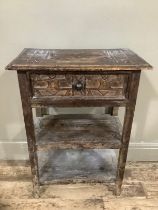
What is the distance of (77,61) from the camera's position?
1.01 meters

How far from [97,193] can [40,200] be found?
360 mm

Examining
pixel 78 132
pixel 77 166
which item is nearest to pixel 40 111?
pixel 78 132

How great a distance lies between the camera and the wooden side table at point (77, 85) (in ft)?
3.14

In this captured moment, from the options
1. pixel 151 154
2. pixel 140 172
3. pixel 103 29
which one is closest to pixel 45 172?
pixel 140 172

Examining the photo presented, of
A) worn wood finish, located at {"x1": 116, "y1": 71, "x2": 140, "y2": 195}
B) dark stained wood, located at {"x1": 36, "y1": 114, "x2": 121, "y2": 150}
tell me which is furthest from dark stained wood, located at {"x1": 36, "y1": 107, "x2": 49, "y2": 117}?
worn wood finish, located at {"x1": 116, "y1": 71, "x2": 140, "y2": 195}

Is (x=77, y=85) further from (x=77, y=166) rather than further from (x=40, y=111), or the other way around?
(x=77, y=166)

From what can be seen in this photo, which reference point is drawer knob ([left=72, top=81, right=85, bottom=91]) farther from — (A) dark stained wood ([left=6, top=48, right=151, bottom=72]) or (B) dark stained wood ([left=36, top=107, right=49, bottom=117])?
(B) dark stained wood ([left=36, top=107, right=49, bottom=117])

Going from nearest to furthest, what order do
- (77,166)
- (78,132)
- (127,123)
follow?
(127,123) → (78,132) → (77,166)

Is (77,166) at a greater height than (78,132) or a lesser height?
lesser

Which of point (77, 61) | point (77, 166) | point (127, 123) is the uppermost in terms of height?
point (77, 61)

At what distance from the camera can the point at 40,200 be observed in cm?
136

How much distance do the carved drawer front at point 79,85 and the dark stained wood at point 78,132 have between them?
0.27 meters

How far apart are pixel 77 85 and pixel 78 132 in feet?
1.12

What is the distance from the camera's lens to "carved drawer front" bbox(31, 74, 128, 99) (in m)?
1.00
